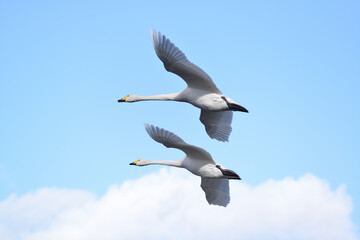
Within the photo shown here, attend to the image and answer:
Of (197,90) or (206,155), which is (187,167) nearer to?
(206,155)

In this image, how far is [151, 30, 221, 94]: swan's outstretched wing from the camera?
2217cm

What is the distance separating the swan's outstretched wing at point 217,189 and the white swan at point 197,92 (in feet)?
5.13

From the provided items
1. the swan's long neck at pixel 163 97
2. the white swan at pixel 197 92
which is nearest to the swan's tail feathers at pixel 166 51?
the white swan at pixel 197 92

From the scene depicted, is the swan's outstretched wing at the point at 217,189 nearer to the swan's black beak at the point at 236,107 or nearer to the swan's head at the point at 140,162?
the swan's head at the point at 140,162

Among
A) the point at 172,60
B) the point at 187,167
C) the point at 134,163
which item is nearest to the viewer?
the point at 172,60

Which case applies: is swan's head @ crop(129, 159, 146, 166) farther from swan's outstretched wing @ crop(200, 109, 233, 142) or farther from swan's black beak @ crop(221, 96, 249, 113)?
swan's black beak @ crop(221, 96, 249, 113)

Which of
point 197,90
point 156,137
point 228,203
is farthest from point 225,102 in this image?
point 228,203

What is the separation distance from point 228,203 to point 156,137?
4.25 m

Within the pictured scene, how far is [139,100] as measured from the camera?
25.8 metres

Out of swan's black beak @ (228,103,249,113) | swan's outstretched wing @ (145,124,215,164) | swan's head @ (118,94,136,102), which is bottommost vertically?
swan's outstretched wing @ (145,124,215,164)

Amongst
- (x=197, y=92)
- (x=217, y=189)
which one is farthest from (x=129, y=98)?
(x=217, y=189)

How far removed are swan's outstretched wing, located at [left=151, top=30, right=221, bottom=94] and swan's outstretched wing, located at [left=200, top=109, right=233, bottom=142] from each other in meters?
2.14

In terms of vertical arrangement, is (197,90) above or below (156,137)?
above

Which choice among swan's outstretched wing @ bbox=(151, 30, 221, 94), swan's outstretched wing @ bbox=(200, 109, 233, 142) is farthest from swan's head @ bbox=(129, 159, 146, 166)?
swan's outstretched wing @ bbox=(151, 30, 221, 94)
